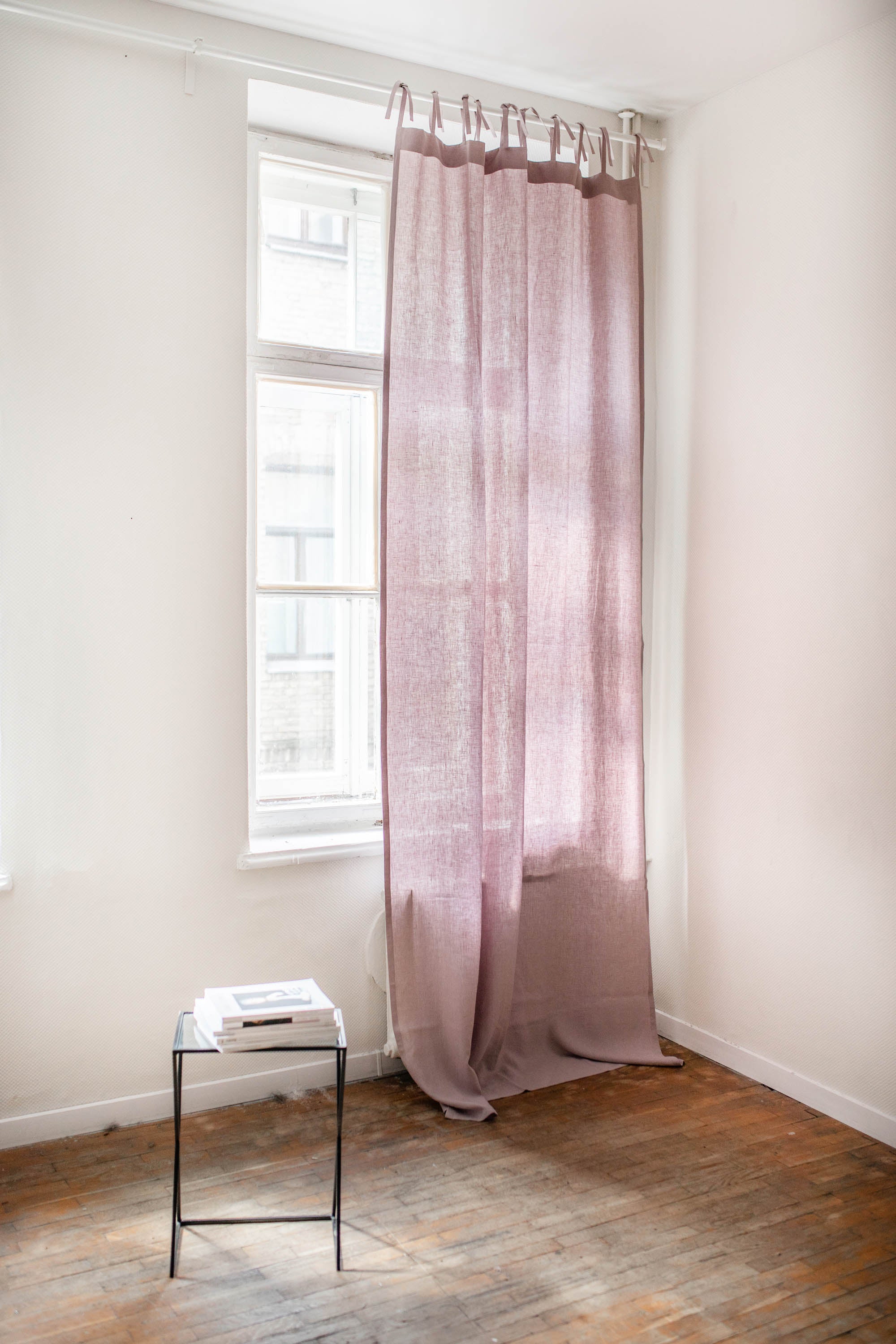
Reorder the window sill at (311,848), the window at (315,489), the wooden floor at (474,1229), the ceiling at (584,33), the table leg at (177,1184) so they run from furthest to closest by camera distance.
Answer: the window at (315,489), the window sill at (311,848), the ceiling at (584,33), the table leg at (177,1184), the wooden floor at (474,1229)

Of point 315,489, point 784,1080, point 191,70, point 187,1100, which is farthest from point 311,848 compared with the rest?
point 191,70

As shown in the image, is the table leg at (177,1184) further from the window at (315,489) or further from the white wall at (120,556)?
the window at (315,489)

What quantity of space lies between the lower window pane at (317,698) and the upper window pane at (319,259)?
762mm

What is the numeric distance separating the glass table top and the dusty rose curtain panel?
2.30 ft

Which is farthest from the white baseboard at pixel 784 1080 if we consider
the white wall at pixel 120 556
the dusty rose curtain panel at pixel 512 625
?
the white wall at pixel 120 556

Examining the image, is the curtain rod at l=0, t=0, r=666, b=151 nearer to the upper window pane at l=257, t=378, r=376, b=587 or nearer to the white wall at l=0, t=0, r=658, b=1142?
the white wall at l=0, t=0, r=658, b=1142

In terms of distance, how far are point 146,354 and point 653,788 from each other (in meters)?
1.95

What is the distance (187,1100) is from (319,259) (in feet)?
7.58

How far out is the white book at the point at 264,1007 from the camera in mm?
2096

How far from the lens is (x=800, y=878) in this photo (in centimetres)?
284

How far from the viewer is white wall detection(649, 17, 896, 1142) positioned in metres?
2.61

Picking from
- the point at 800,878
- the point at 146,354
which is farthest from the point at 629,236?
the point at 800,878

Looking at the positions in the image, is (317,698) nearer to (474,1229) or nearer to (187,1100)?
(187,1100)

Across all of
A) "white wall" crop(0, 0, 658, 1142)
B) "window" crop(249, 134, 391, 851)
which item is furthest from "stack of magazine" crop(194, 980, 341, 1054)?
"window" crop(249, 134, 391, 851)
